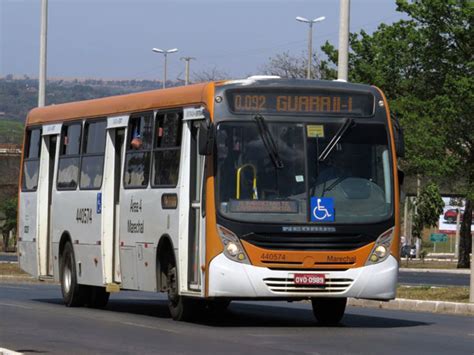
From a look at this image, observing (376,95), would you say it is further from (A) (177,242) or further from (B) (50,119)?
(B) (50,119)

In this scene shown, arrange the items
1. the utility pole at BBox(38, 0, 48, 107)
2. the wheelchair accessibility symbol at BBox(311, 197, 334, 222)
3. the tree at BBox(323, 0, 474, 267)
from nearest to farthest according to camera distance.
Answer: the wheelchair accessibility symbol at BBox(311, 197, 334, 222)
the utility pole at BBox(38, 0, 48, 107)
the tree at BBox(323, 0, 474, 267)

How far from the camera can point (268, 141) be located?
1702 cm

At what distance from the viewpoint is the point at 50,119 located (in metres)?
23.3

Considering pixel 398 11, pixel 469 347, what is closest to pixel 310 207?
pixel 469 347

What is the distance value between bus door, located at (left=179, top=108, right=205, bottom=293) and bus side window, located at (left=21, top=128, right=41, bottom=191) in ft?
21.5

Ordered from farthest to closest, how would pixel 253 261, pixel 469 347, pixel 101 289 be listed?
pixel 101 289
pixel 253 261
pixel 469 347

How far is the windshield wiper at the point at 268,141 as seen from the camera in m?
17.0

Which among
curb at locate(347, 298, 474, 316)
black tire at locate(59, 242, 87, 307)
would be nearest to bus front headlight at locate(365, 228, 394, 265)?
curb at locate(347, 298, 474, 316)

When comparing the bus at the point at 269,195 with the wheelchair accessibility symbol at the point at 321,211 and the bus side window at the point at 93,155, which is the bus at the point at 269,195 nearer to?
the wheelchair accessibility symbol at the point at 321,211

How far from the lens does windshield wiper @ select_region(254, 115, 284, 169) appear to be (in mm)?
16953

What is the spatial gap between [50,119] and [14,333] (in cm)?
826

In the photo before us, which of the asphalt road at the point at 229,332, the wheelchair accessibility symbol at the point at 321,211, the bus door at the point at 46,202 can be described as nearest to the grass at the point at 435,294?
the asphalt road at the point at 229,332

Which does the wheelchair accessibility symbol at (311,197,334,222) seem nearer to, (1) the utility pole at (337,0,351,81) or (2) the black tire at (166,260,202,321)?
(2) the black tire at (166,260,202,321)

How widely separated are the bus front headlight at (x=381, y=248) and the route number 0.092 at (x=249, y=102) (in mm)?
2260
